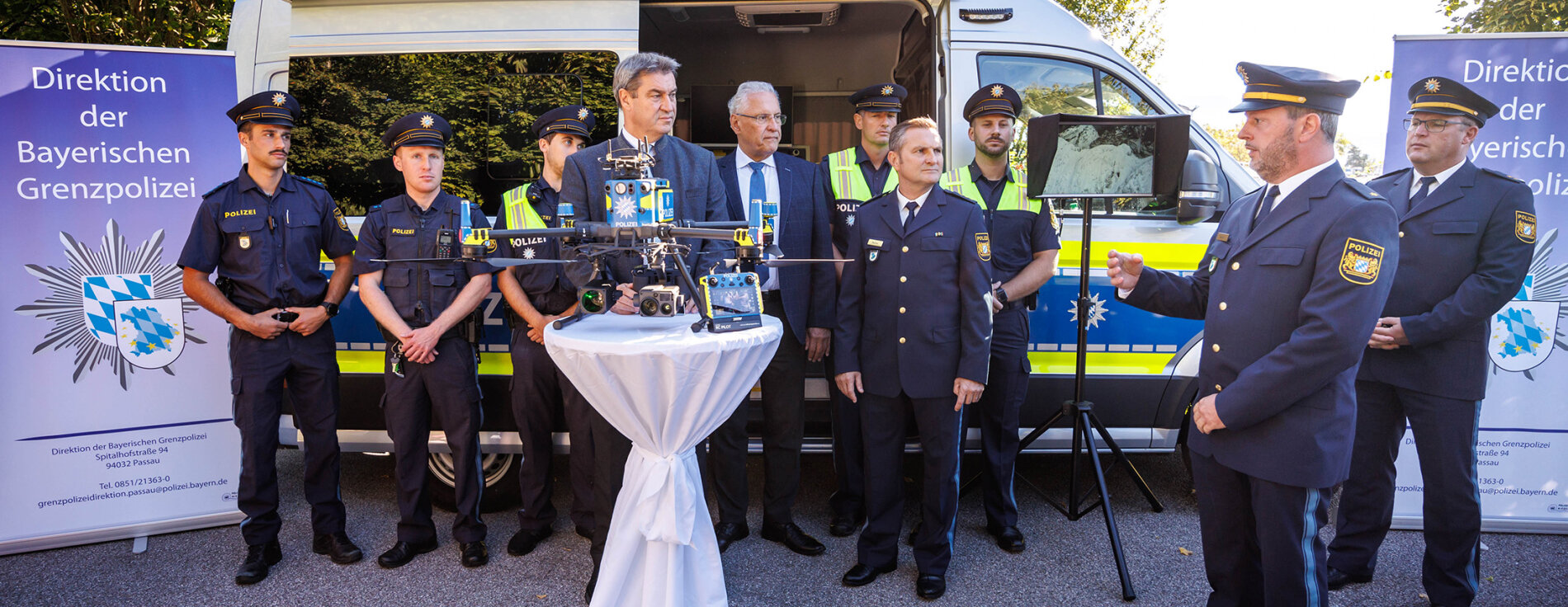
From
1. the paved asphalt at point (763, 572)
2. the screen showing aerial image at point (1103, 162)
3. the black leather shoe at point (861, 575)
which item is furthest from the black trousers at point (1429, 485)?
the black leather shoe at point (861, 575)

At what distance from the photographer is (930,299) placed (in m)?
2.93

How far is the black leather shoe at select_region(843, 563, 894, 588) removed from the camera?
311 centimetres

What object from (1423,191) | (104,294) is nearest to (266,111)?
(104,294)

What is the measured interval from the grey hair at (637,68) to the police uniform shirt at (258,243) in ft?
5.27

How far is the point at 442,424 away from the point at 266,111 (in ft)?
4.78

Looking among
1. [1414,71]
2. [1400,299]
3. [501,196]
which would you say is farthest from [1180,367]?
[501,196]

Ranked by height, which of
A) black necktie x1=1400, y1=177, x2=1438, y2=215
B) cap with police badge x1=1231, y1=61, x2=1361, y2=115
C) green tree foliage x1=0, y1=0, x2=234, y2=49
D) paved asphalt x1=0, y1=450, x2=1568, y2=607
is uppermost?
green tree foliage x1=0, y1=0, x2=234, y2=49

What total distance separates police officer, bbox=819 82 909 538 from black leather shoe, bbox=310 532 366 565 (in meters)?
2.07

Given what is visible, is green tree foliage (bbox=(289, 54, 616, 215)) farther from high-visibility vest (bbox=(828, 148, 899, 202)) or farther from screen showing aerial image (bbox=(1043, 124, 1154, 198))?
screen showing aerial image (bbox=(1043, 124, 1154, 198))

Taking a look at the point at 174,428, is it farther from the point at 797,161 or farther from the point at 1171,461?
the point at 1171,461

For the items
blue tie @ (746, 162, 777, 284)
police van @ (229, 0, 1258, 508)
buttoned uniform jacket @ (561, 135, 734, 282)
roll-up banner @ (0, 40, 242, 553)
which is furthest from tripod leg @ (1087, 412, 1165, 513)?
roll-up banner @ (0, 40, 242, 553)

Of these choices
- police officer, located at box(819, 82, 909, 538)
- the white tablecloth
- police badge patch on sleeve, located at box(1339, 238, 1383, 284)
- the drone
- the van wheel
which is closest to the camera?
police badge patch on sleeve, located at box(1339, 238, 1383, 284)

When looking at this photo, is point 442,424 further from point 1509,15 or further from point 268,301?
point 1509,15

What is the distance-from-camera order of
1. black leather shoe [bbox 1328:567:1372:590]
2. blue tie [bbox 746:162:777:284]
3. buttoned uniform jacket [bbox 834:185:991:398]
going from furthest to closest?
1. blue tie [bbox 746:162:777:284]
2. black leather shoe [bbox 1328:567:1372:590]
3. buttoned uniform jacket [bbox 834:185:991:398]
